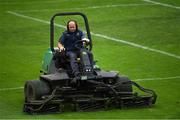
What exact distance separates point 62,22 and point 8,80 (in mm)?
9927

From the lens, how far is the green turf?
23.1 m

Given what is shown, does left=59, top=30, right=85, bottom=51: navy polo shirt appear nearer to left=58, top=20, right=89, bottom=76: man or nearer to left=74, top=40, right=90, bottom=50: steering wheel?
left=58, top=20, right=89, bottom=76: man

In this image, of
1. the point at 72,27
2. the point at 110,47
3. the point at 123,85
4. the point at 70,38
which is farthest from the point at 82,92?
the point at 110,47

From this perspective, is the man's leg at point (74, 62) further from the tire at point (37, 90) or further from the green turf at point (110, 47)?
the green turf at point (110, 47)

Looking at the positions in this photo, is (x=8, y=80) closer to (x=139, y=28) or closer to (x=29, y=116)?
(x=29, y=116)

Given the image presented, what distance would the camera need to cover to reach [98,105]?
893 inches

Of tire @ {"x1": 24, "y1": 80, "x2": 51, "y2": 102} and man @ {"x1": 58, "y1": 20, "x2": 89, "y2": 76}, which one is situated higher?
man @ {"x1": 58, "y1": 20, "x2": 89, "y2": 76}

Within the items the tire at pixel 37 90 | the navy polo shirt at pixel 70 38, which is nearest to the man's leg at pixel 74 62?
the navy polo shirt at pixel 70 38

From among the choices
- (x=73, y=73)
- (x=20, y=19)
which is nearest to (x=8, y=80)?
(x=73, y=73)

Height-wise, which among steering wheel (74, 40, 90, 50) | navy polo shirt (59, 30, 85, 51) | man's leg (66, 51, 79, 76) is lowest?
man's leg (66, 51, 79, 76)

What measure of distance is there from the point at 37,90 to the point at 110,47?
9.74 meters

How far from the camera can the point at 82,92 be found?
22.8 metres

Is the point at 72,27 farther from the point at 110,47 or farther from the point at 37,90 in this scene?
the point at 110,47

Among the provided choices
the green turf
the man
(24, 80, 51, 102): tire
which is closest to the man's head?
the man
